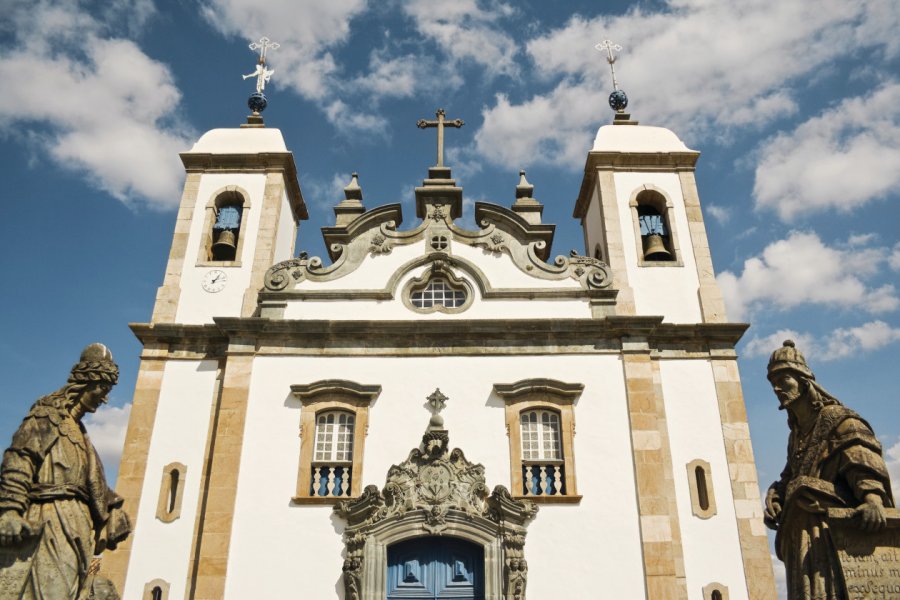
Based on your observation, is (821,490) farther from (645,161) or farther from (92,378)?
(645,161)

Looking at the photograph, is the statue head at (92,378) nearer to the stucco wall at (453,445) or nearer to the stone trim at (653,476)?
the stucco wall at (453,445)

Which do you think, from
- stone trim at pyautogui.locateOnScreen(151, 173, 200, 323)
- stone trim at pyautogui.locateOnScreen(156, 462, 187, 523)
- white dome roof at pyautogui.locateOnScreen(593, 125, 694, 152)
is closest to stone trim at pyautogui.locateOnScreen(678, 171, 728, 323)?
white dome roof at pyautogui.locateOnScreen(593, 125, 694, 152)

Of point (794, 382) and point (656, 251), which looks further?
point (656, 251)

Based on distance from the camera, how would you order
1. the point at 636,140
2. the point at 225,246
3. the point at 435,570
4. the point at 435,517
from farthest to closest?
the point at 636,140 < the point at 225,246 < the point at 435,517 < the point at 435,570

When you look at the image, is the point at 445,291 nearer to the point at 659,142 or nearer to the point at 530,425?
the point at 530,425

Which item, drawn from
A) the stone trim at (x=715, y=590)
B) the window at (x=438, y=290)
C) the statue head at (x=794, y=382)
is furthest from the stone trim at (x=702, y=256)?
the statue head at (x=794, y=382)

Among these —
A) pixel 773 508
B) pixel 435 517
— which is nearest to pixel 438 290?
pixel 435 517

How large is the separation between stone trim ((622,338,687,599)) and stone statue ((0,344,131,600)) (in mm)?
7871

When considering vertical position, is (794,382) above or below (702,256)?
below

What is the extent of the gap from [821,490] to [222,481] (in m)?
9.15

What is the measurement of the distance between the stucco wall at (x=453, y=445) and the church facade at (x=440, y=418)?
3 cm

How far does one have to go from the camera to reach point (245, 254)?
583 inches

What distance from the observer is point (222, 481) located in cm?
1186

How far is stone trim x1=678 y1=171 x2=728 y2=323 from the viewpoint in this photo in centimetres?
1384
